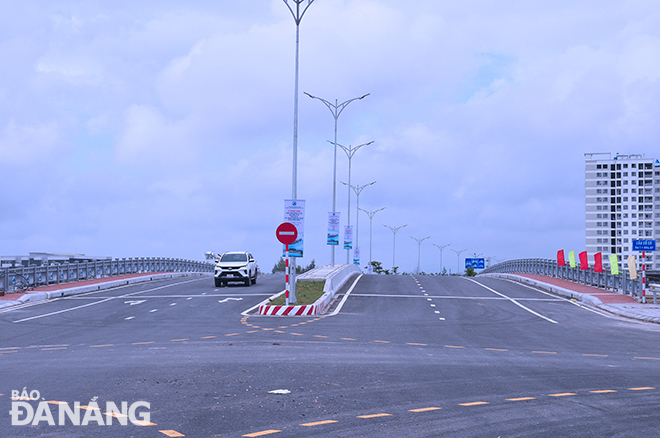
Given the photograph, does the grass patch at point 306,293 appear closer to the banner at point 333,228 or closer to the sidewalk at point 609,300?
the sidewalk at point 609,300

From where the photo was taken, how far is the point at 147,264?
51.3m

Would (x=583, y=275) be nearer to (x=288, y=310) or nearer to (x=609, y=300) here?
(x=609, y=300)

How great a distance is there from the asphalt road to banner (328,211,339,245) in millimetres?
23561

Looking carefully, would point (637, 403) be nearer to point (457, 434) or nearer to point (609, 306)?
point (457, 434)

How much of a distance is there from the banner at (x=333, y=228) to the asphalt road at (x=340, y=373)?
23.6 metres

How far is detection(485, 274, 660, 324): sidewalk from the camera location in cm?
2427

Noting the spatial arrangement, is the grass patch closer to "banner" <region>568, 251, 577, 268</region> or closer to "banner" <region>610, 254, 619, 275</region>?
"banner" <region>610, 254, 619, 275</region>

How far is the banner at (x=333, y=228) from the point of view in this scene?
1866 inches

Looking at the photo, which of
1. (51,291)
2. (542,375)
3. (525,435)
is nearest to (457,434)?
(525,435)

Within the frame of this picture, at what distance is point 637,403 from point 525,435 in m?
2.71

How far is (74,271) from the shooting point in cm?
3831

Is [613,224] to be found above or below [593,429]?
above

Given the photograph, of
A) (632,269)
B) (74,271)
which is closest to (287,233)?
(632,269)

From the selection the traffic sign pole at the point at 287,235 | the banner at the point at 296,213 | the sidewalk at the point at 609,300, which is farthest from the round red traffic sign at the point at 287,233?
the sidewalk at the point at 609,300
